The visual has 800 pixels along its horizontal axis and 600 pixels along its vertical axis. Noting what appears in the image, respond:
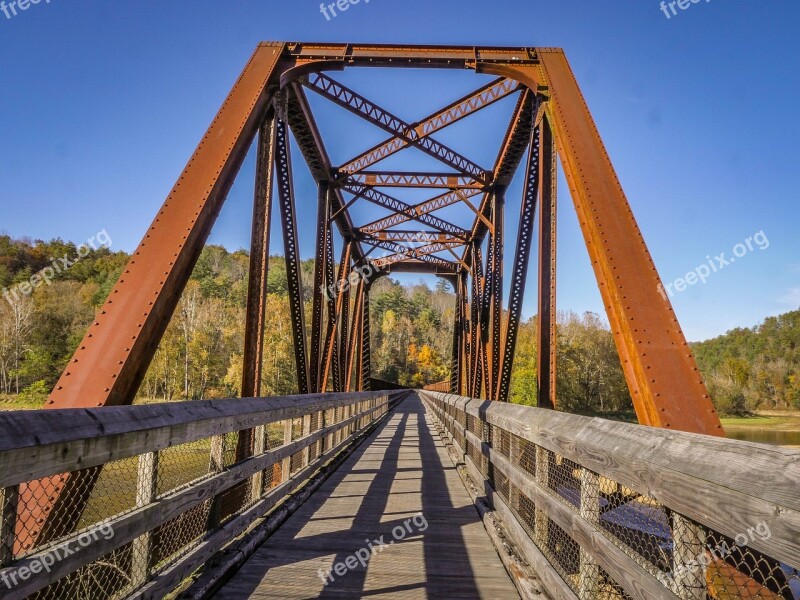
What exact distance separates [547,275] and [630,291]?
2543mm

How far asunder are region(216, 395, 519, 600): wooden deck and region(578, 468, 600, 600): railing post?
2.60 feet

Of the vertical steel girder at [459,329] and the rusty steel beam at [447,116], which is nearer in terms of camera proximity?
the rusty steel beam at [447,116]

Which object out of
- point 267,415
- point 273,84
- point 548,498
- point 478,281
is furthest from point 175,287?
point 478,281

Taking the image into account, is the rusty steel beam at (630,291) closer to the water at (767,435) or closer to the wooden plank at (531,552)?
the wooden plank at (531,552)

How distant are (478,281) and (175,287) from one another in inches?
523

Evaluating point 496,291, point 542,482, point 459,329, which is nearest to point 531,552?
point 542,482

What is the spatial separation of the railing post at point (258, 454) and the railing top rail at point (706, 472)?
105 inches

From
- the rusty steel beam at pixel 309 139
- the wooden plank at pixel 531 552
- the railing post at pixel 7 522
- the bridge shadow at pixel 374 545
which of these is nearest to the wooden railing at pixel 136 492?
the railing post at pixel 7 522

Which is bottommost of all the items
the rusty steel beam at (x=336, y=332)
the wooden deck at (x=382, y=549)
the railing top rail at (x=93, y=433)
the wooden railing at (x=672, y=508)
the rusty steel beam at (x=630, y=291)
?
the wooden deck at (x=382, y=549)

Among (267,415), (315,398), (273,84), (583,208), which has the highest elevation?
(273,84)

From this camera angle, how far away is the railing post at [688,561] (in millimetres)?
1424

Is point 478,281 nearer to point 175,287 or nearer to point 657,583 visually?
point 175,287

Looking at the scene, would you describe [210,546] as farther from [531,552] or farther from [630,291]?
[630,291]

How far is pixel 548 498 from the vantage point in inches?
101
